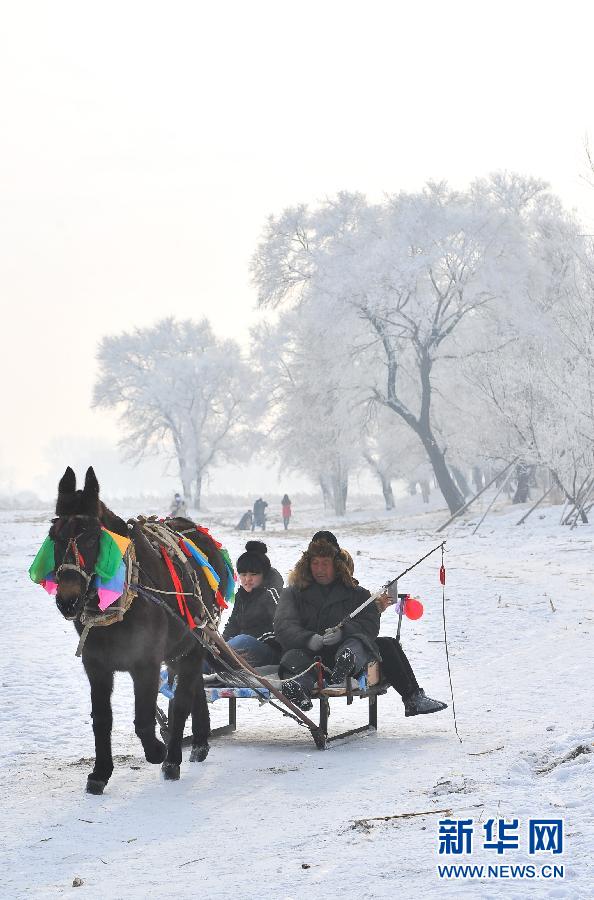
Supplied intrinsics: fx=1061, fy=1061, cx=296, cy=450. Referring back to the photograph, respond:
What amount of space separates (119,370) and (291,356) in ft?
41.7

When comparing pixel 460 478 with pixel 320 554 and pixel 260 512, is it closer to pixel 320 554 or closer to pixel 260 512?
pixel 260 512

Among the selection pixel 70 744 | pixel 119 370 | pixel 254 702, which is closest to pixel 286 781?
pixel 70 744

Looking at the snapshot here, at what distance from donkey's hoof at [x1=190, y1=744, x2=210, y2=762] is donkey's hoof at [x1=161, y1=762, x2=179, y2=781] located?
609mm

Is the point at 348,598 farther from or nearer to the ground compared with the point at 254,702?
farther from the ground

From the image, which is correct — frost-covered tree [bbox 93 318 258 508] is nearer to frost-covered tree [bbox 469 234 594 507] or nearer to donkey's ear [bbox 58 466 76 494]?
frost-covered tree [bbox 469 234 594 507]

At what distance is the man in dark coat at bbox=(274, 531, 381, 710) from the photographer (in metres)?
7.88

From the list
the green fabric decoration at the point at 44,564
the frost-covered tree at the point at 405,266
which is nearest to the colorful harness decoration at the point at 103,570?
the green fabric decoration at the point at 44,564

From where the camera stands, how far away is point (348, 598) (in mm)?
8227

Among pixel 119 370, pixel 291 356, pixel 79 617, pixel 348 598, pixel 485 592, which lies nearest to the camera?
pixel 79 617

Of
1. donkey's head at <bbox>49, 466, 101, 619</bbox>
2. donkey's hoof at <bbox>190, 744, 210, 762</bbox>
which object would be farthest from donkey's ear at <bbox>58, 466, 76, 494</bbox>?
donkey's hoof at <bbox>190, 744, 210, 762</bbox>

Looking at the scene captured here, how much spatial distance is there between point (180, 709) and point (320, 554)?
166 centimetres

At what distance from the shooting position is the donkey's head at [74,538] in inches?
235

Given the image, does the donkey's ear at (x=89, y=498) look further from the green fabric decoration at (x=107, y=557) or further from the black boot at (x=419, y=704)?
the black boot at (x=419, y=704)

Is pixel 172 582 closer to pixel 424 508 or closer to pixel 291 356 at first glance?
pixel 424 508
